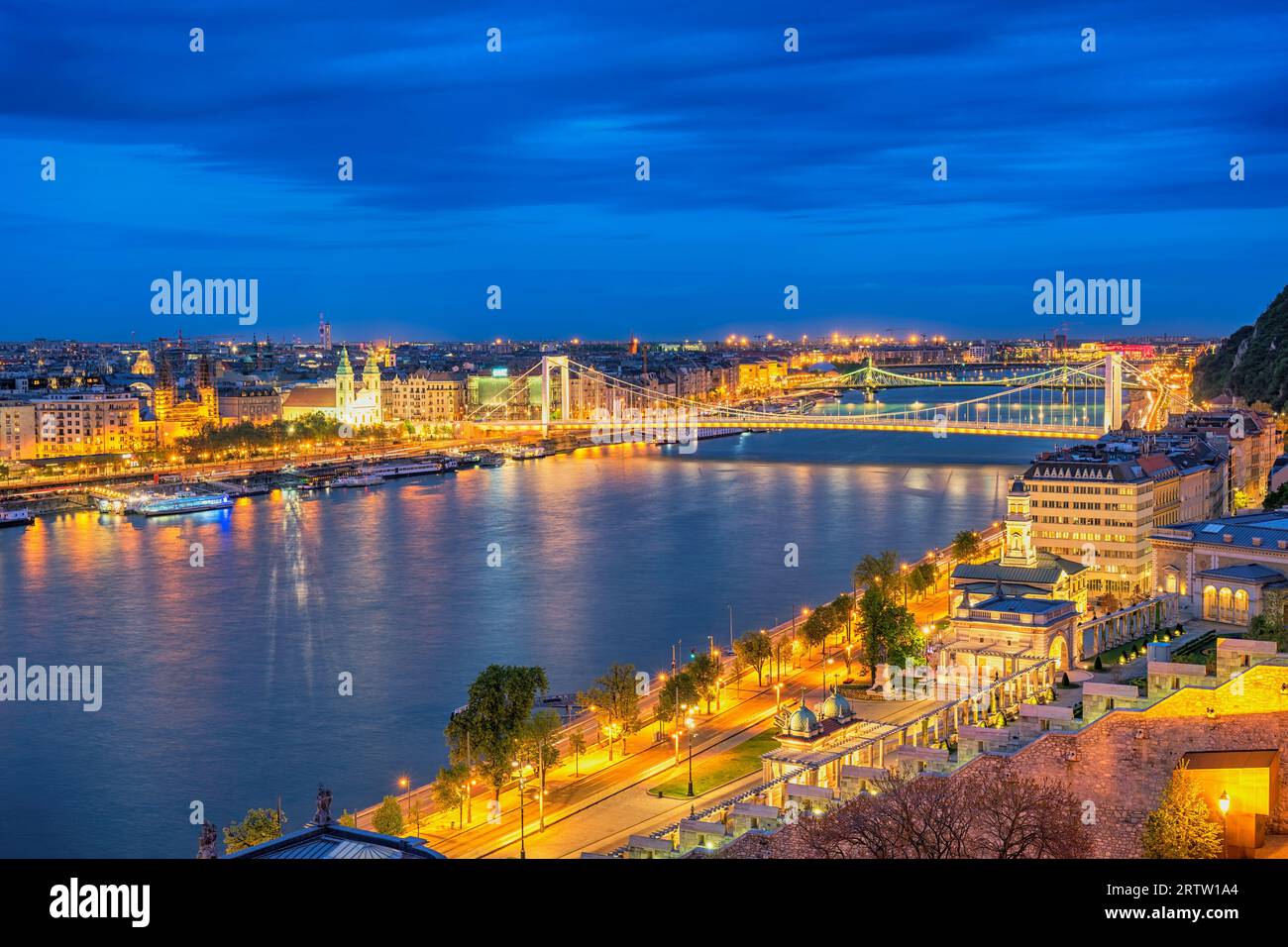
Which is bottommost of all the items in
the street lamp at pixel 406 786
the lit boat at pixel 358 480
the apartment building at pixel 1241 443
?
the street lamp at pixel 406 786

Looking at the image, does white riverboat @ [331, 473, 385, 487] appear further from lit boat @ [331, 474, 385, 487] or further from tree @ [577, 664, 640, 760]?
tree @ [577, 664, 640, 760]

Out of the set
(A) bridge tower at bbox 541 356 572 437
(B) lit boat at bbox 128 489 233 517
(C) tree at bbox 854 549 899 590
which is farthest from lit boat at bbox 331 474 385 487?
(C) tree at bbox 854 549 899 590

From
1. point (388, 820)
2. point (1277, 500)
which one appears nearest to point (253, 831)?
point (388, 820)

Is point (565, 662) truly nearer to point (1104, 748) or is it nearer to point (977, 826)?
point (1104, 748)

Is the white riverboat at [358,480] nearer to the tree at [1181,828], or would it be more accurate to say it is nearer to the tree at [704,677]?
the tree at [704,677]

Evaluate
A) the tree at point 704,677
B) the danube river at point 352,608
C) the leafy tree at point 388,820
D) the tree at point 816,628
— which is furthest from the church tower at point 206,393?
the leafy tree at point 388,820

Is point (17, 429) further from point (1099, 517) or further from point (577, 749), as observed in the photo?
point (577, 749)
